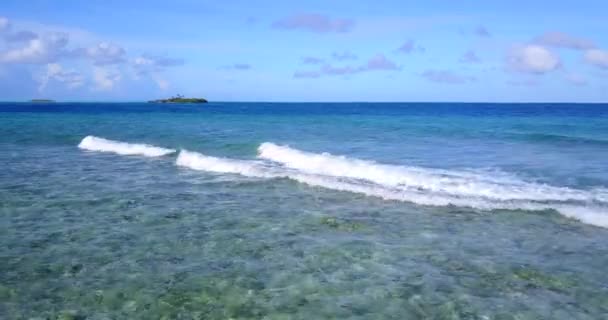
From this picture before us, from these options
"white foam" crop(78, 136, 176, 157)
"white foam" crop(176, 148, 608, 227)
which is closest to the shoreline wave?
"white foam" crop(176, 148, 608, 227)

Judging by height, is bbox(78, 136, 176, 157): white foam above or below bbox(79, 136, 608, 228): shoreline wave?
above

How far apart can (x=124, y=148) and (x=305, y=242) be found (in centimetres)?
2155

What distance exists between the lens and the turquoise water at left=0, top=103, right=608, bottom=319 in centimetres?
745

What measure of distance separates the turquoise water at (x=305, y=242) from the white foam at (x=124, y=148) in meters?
5.91

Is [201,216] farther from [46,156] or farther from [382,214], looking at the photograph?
[46,156]

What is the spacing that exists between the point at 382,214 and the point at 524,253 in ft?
12.9

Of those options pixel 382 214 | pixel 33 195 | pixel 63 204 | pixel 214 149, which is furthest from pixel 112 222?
pixel 214 149

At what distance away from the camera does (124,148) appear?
29.2 meters

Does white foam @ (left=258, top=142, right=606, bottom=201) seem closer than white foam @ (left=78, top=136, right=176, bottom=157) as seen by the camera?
Yes

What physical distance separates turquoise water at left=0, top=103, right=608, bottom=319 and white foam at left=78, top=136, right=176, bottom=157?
5913 mm

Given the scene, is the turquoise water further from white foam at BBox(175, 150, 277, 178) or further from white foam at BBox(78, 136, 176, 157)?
white foam at BBox(78, 136, 176, 157)

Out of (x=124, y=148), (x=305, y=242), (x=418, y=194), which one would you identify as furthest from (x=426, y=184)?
(x=124, y=148)

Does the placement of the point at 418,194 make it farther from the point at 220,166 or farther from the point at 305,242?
the point at 220,166

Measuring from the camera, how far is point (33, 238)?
10.4 m
